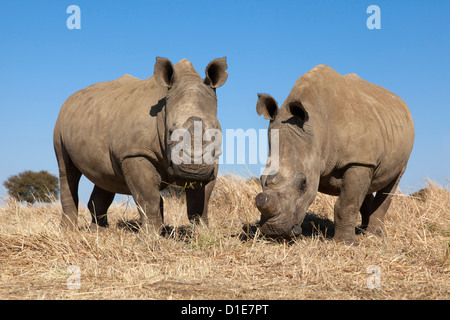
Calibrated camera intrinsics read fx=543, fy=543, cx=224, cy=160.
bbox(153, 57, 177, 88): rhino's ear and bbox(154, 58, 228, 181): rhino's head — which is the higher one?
bbox(153, 57, 177, 88): rhino's ear

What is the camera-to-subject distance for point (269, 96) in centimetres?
616

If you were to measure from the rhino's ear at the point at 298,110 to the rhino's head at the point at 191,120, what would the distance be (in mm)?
864

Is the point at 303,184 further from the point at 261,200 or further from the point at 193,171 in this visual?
the point at 193,171

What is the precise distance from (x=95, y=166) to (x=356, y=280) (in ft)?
13.6

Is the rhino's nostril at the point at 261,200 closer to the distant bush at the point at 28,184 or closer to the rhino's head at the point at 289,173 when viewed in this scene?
the rhino's head at the point at 289,173

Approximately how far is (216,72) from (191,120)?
88cm


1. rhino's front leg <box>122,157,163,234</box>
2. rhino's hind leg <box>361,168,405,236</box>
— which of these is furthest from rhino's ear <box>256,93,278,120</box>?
rhino's hind leg <box>361,168,405,236</box>

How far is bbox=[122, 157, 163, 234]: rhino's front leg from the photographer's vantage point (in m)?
6.52

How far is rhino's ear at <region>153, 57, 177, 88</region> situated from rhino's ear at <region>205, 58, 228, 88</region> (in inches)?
16.0

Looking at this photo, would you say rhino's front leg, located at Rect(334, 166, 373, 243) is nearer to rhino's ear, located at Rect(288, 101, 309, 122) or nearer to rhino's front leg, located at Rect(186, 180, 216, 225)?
rhino's ear, located at Rect(288, 101, 309, 122)

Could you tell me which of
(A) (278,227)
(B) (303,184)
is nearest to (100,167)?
(A) (278,227)

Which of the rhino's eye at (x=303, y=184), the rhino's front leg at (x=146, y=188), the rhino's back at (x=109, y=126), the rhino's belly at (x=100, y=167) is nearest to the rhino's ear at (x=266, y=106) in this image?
the rhino's eye at (x=303, y=184)
